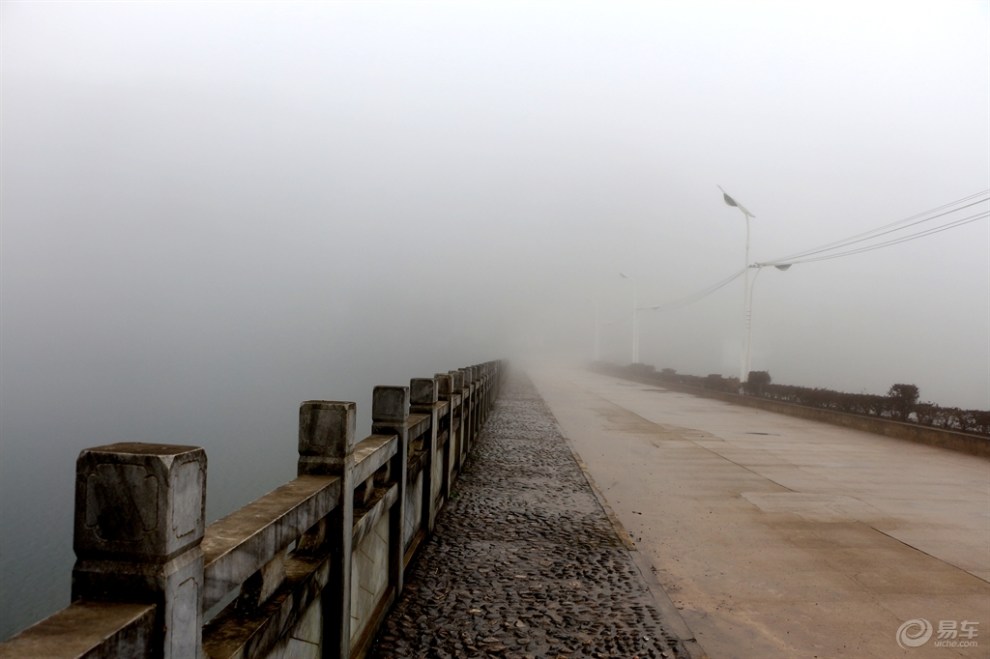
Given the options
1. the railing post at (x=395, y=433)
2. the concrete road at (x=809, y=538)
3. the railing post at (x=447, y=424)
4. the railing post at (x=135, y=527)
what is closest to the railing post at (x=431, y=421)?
the railing post at (x=447, y=424)

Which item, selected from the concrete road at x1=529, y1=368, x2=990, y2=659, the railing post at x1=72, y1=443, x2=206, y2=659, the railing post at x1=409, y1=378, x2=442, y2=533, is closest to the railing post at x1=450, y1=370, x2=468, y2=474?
the railing post at x1=409, y1=378, x2=442, y2=533

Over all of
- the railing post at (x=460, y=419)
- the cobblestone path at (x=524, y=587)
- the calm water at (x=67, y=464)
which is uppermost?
the railing post at (x=460, y=419)

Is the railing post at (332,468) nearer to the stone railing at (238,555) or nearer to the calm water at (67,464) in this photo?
the stone railing at (238,555)

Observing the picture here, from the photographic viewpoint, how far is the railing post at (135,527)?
1.60 m

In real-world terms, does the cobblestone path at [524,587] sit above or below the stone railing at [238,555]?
below

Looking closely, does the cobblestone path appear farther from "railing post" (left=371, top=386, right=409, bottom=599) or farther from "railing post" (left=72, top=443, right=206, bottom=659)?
"railing post" (left=72, top=443, right=206, bottom=659)

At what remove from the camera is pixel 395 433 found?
4.91m

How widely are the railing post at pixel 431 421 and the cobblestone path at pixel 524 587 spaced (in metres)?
0.29

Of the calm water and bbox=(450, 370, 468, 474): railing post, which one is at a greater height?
bbox=(450, 370, 468, 474): railing post

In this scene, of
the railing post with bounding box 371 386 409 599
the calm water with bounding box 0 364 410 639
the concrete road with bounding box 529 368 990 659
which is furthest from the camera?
the calm water with bounding box 0 364 410 639

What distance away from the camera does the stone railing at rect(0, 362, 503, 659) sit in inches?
63.0

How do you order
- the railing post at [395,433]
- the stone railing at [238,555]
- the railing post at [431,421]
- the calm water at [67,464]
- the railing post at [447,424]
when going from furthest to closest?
the calm water at [67,464]
the railing post at [447,424]
the railing post at [431,421]
the railing post at [395,433]
the stone railing at [238,555]

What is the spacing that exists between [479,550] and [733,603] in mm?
2469

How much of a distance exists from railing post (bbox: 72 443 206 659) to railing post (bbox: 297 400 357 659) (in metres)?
1.56
